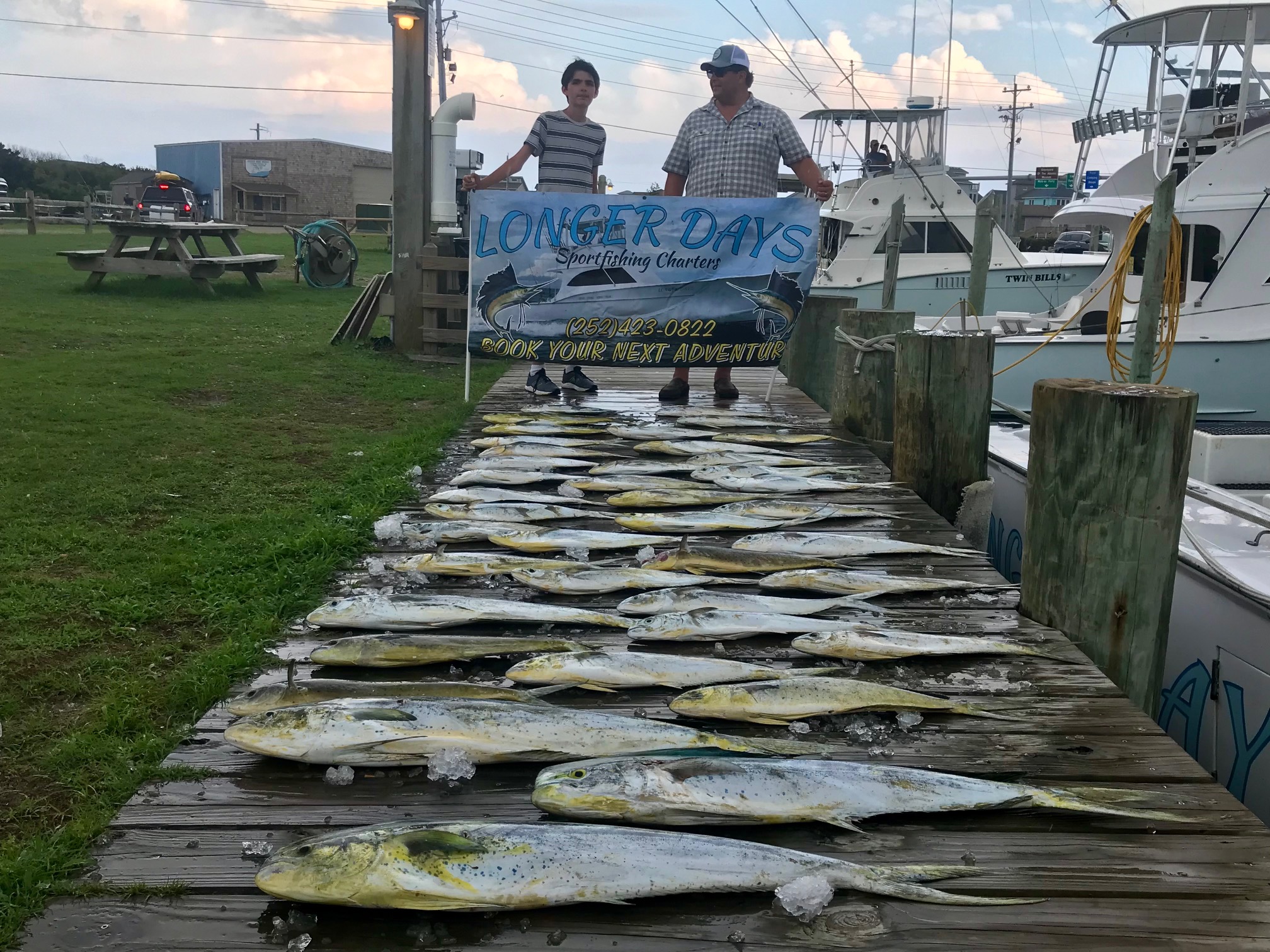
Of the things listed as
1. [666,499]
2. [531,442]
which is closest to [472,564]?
[666,499]

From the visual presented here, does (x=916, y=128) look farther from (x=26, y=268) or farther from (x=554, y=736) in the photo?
(x=554, y=736)

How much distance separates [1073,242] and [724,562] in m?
41.5

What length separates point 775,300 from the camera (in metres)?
7.23

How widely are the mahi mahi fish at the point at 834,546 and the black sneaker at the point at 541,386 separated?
3.84m

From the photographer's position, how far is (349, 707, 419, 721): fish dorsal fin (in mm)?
2377

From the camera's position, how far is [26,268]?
17734 millimetres

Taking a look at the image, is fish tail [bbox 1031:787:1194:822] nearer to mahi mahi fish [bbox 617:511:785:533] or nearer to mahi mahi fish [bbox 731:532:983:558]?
mahi mahi fish [bbox 731:532:983:558]

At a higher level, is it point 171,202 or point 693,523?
point 171,202

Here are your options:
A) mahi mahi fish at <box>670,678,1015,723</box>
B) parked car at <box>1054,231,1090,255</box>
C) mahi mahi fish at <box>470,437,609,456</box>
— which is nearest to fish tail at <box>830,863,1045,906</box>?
mahi mahi fish at <box>670,678,1015,723</box>

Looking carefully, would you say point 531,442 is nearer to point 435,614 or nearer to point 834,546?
point 834,546

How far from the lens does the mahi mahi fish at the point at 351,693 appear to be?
2.56m

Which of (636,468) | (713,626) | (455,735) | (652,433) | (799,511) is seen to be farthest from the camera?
(652,433)

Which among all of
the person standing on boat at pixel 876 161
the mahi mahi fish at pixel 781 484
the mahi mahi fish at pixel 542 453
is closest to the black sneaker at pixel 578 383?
the mahi mahi fish at pixel 542 453

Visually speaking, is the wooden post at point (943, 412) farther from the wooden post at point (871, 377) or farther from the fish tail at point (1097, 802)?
the fish tail at point (1097, 802)
